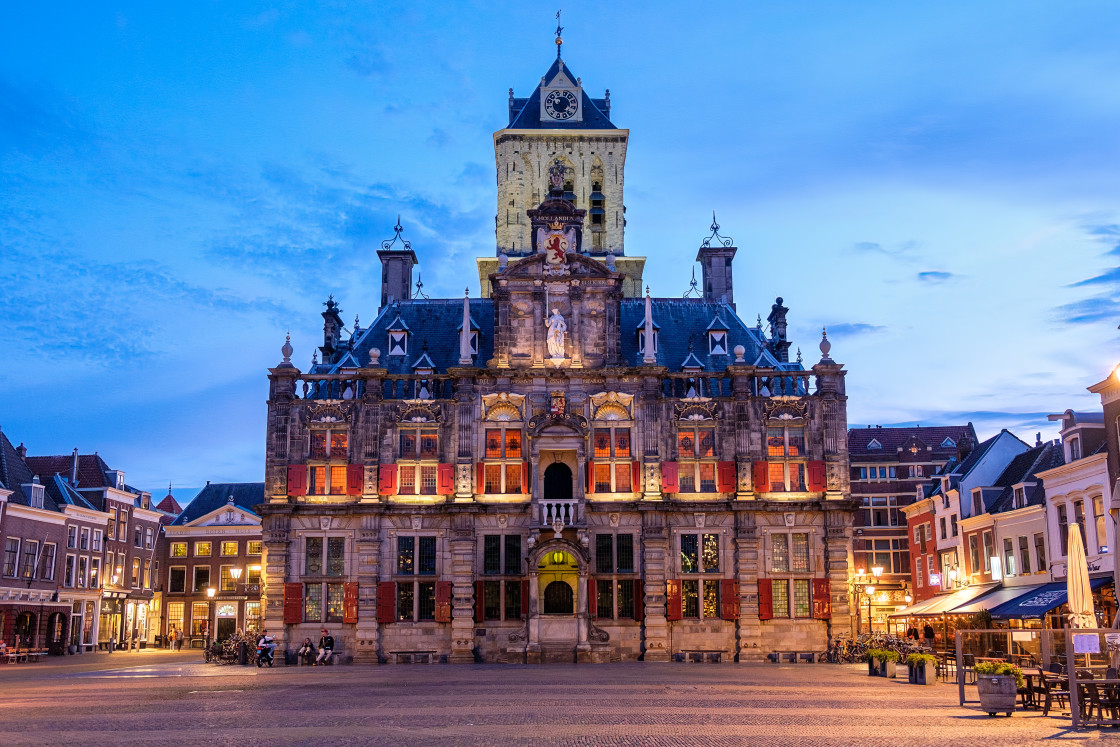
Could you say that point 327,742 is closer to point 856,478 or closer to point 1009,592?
point 1009,592

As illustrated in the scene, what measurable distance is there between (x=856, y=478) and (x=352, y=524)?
4980cm

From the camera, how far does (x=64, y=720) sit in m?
22.3

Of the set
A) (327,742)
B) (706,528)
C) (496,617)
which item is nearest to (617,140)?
(706,528)

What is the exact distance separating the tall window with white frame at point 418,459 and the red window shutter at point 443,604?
4.65 metres

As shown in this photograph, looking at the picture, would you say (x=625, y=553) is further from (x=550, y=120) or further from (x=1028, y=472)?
(x=550, y=120)

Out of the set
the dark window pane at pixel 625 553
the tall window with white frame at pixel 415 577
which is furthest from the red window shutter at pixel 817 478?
the tall window with white frame at pixel 415 577

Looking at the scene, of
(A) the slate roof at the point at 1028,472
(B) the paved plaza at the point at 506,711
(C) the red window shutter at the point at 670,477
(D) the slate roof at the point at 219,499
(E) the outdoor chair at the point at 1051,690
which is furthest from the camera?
(D) the slate roof at the point at 219,499

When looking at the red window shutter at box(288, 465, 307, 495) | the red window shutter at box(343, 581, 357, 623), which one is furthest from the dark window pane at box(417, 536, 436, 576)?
the red window shutter at box(288, 465, 307, 495)

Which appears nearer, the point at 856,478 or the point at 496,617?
the point at 496,617

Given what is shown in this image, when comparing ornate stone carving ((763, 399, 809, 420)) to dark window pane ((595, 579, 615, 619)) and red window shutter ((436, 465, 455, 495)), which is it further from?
red window shutter ((436, 465, 455, 495))

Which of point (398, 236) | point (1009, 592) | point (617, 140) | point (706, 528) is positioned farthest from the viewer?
point (617, 140)

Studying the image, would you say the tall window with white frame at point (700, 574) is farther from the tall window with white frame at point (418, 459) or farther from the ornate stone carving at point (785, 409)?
the tall window with white frame at point (418, 459)

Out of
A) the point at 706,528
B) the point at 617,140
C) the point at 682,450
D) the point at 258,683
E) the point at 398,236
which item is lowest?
the point at 258,683

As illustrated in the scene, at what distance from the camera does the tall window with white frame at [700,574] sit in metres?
49.5
